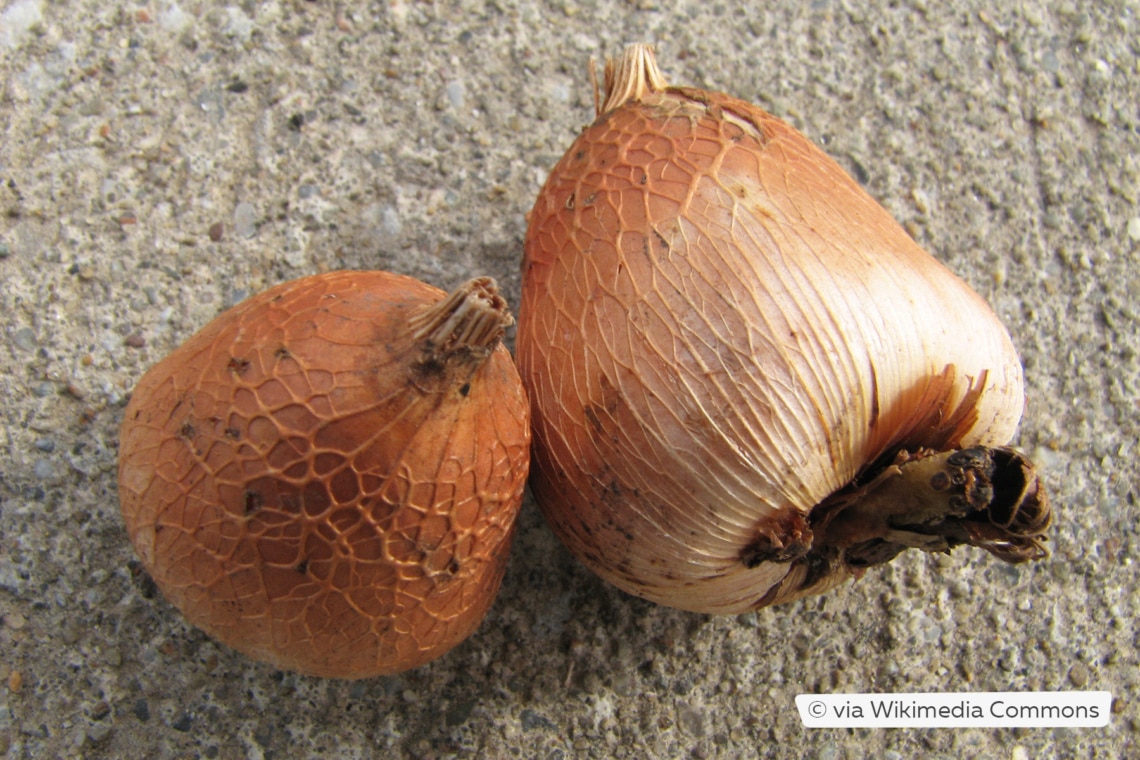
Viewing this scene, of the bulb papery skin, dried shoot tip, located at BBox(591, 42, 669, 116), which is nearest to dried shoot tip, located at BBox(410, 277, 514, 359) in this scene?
the bulb papery skin

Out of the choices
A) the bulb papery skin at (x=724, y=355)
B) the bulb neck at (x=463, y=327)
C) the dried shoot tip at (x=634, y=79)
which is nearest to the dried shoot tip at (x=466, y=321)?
the bulb neck at (x=463, y=327)

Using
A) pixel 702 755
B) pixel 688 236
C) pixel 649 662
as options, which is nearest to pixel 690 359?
pixel 688 236

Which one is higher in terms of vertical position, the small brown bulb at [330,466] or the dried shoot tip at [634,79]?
the dried shoot tip at [634,79]

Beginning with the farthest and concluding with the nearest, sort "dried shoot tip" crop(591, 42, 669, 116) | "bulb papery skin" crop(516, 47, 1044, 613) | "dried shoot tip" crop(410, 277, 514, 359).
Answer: "dried shoot tip" crop(591, 42, 669, 116) < "bulb papery skin" crop(516, 47, 1044, 613) < "dried shoot tip" crop(410, 277, 514, 359)

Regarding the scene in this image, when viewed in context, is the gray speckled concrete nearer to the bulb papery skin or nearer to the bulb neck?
the bulb papery skin

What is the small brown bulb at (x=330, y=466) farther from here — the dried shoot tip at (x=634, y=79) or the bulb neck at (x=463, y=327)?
the dried shoot tip at (x=634, y=79)

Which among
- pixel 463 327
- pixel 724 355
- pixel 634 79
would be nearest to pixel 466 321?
pixel 463 327
